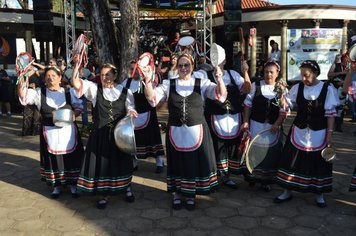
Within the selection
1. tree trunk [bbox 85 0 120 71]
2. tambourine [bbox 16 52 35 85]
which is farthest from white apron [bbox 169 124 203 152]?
tree trunk [bbox 85 0 120 71]

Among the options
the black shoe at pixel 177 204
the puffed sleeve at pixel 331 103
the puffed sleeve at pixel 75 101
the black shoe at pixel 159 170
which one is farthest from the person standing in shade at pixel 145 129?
the puffed sleeve at pixel 331 103

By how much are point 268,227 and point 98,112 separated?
1993 millimetres

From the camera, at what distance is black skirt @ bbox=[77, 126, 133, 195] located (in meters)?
4.08

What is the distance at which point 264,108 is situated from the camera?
14.3 feet

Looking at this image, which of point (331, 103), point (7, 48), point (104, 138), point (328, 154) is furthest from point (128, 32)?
point (7, 48)

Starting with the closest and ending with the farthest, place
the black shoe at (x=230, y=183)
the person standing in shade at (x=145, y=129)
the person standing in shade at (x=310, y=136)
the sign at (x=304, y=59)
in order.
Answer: the person standing in shade at (x=310, y=136) < the black shoe at (x=230, y=183) < the person standing in shade at (x=145, y=129) < the sign at (x=304, y=59)

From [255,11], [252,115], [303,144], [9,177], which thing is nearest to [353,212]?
[303,144]

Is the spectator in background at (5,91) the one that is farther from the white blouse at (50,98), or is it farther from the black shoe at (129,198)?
the black shoe at (129,198)

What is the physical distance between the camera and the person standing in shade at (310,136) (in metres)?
3.95

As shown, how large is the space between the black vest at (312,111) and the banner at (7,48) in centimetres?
990

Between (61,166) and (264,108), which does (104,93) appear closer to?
(61,166)

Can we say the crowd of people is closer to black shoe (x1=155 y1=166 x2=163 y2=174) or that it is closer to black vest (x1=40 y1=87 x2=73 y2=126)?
black vest (x1=40 y1=87 x2=73 y2=126)

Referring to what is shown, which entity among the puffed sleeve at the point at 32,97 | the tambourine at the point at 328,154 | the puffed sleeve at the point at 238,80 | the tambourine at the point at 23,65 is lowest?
the tambourine at the point at 328,154

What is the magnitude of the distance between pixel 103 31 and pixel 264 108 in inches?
184
